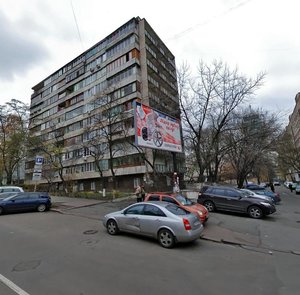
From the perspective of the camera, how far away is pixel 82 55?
52.5 m

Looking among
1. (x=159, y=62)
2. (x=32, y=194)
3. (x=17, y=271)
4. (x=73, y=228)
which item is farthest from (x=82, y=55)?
(x=17, y=271)

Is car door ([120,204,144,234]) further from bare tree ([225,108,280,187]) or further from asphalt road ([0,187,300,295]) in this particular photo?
bare tree ([225,108,280,187])

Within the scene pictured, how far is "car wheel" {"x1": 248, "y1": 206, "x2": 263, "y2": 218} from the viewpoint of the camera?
14.5 m

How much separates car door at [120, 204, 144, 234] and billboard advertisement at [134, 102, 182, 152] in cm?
614

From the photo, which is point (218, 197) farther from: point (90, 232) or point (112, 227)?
point (90, 232)

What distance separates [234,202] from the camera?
50.6 ft

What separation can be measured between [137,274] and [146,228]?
3254mm

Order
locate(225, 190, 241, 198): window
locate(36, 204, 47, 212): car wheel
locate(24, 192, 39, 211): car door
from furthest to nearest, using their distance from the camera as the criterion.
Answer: locate(36, 204, 47, 212): car wheel
locate(24, 192, 39, 211): car door
locate(225, 190, 241, 198): window

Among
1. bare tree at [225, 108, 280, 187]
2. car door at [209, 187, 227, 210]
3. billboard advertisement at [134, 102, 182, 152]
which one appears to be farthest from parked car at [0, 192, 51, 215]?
bare tree at [225, 108, 280, 187]

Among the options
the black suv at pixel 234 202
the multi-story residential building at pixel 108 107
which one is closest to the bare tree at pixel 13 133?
the multi-story residential building at pixel 108 107

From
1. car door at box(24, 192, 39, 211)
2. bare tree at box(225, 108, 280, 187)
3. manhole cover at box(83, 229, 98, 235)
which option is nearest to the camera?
manhole cover at box(83, 229, 98, 235)

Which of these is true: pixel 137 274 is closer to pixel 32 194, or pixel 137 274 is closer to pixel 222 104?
pixel 32 194

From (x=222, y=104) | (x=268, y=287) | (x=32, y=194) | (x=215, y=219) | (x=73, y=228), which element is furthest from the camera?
(x=222, y=104)

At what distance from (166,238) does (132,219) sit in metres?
1.69
